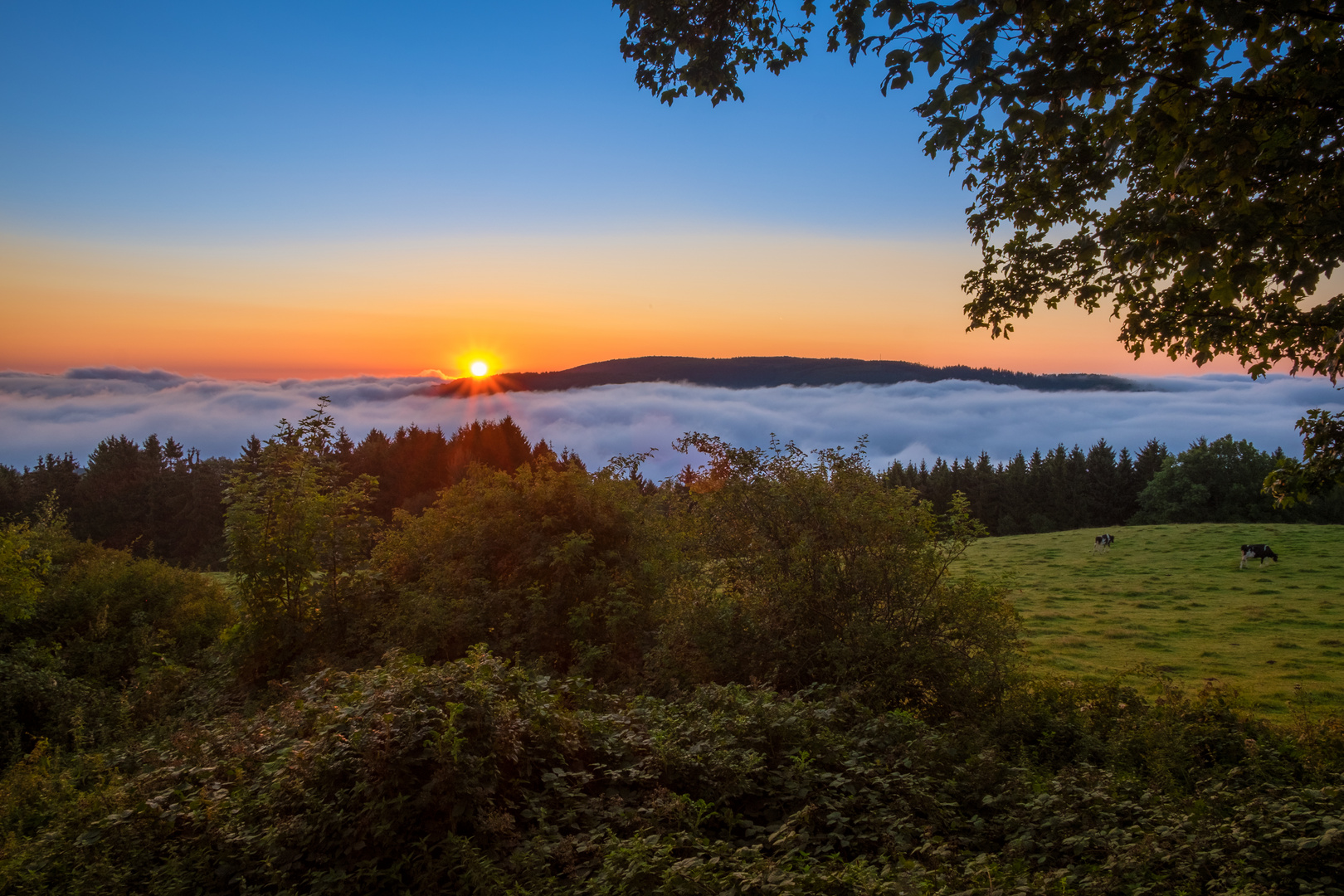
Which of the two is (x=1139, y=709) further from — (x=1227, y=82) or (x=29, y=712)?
Result: (x=29, y=712)

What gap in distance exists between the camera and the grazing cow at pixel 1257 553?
3291cm

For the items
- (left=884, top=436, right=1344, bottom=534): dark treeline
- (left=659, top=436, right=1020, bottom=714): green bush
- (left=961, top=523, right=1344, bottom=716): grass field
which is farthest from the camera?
(left=884, top=436, right=1344, bottom=534): dark treeline

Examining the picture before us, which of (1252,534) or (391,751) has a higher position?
(391,751)

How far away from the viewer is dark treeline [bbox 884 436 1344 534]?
235 feet

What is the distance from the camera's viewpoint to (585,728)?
7402mm

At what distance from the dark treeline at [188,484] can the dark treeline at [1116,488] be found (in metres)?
46.6

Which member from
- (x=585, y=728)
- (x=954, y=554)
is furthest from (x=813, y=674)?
(x=585, y=728)

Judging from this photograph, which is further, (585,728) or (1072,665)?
(1072,665)

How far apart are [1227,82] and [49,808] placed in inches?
537

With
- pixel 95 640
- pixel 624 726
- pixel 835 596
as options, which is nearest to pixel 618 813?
pixel 624 726

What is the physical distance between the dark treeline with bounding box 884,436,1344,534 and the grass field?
3399cm

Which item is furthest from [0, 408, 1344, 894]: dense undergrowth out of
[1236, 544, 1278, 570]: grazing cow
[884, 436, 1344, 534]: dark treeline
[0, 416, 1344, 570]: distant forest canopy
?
[884, 436, 1344, 534]: dark treeline

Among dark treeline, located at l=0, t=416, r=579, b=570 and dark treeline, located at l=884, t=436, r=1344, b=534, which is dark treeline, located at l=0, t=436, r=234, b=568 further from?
dark treeline, located at l=884, t=436, r=1344, b=534

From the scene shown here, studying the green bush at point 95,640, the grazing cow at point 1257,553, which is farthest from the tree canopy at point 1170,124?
the grazing cow at point 1257,553
